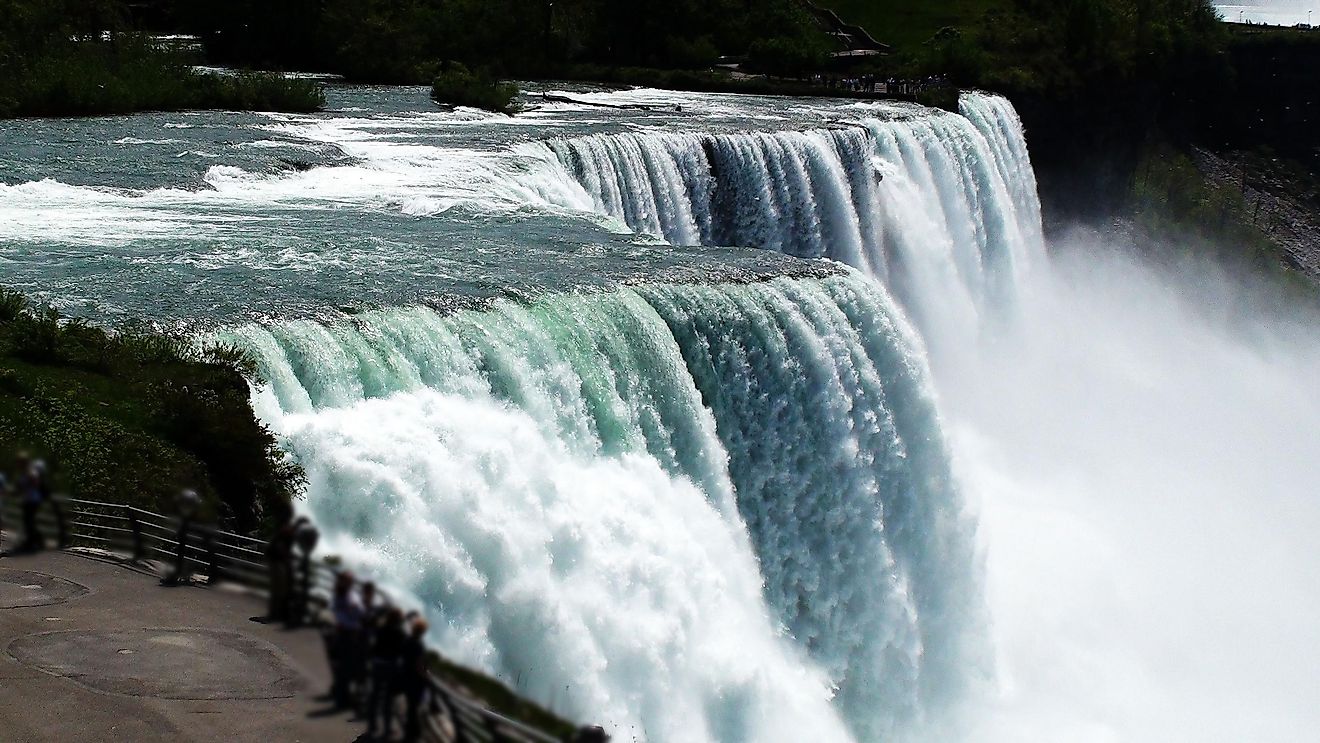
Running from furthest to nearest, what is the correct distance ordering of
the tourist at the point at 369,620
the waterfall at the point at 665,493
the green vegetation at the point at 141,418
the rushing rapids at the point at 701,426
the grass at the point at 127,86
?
the grass at the point at 127,86 → the rushing rapids at the point at 701,426 → the waterfall at the point at 665,493 → the green vegetation at the point at 141,418 → the tourist at the point at 369,620

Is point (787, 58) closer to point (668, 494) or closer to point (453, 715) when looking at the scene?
point (668, 494)

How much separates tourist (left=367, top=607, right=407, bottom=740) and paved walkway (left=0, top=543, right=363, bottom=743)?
1.69 m

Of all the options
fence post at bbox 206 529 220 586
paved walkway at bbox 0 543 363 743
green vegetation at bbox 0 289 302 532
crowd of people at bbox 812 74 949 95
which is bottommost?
green vegetation at bbox 0 289 302 532

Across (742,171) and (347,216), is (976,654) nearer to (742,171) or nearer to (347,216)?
(347,216)

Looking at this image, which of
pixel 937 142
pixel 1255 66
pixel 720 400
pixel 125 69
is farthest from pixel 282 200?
pixel 1255 66

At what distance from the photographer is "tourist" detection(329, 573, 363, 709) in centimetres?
298

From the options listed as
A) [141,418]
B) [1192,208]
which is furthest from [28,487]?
[1192,208]

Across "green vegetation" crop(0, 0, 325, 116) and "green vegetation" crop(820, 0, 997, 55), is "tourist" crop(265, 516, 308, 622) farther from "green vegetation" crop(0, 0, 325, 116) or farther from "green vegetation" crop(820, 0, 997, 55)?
"green vegetation" crop(820, 0, 997, 55)

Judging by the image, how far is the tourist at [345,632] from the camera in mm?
2979

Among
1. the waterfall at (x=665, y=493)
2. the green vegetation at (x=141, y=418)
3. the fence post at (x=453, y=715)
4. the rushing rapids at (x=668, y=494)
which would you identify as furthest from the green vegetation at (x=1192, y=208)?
the fence post at (x=453, y=715)

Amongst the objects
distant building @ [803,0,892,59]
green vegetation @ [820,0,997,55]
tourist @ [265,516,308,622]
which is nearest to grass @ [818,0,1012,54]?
green vegetation @ [820,0,997,55]

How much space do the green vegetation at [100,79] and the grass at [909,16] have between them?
124 feet

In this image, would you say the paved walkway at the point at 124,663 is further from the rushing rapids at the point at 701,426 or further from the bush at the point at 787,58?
the bush at the point at 787,58

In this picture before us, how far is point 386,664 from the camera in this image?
3.01m
